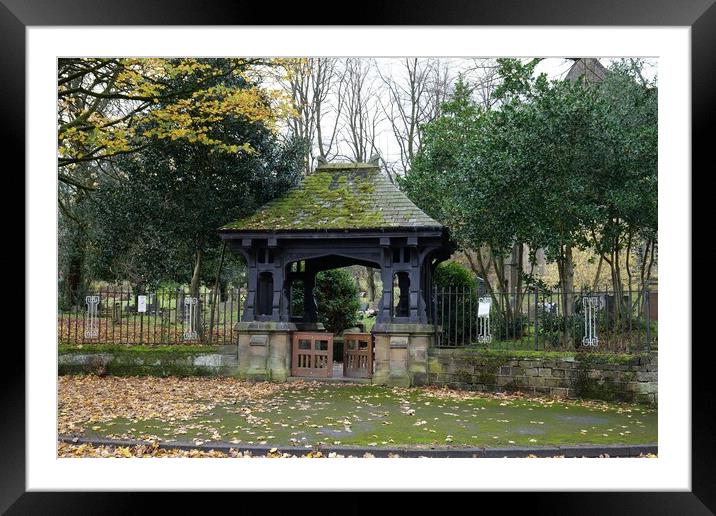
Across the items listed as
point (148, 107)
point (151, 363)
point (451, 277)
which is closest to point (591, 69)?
point (451, 277)

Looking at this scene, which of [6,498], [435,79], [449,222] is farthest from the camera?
[435,79]

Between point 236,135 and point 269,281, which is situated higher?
point 236,135

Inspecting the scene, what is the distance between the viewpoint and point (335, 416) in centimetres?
884

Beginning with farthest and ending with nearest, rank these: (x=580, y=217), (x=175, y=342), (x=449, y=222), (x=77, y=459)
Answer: (x=449, y=222) < (x=175, y=342) < (x=580, y=217) < (x=77, y=459)

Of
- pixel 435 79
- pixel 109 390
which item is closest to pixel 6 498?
pixel 109 390

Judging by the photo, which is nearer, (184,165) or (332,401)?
(332,401)

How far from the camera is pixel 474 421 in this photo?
868 centimetres

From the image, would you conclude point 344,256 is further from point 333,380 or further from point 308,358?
point 333,380

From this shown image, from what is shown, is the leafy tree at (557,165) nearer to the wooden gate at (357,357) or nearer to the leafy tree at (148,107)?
the wooden gate at (357,357)

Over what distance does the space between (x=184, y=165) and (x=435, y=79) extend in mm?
13010

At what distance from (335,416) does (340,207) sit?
534 centimetres

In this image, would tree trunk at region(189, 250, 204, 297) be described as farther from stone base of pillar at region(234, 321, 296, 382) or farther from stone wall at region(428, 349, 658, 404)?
stone wall at region(428, 349, 658, 404)

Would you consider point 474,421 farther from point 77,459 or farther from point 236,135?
point 236,135

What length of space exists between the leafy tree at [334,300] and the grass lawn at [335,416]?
529 cm
